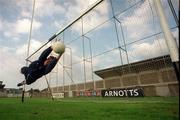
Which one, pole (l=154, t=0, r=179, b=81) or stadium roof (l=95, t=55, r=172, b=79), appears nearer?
pole (l=154, t=0, r=179, b=81)

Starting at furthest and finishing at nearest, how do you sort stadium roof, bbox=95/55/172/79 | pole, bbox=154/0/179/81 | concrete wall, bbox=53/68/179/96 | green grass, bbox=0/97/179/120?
concrete wall, bbox=53/68/179/96, stadium roof, bbox=95/55/172/79, green grass, bbox=0/97/179/120, pole, bbox=154/0/179/81

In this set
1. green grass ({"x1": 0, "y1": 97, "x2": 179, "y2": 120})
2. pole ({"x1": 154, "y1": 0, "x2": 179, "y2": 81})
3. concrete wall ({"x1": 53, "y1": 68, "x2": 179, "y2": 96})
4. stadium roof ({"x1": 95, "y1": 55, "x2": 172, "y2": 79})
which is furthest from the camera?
concrete wall ({"x1": 53, "y1": 68, "x2": 179, "y2": 96})

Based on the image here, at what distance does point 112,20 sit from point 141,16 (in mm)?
2233

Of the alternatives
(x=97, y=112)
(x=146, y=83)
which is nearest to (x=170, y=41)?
(x=97, y=112)

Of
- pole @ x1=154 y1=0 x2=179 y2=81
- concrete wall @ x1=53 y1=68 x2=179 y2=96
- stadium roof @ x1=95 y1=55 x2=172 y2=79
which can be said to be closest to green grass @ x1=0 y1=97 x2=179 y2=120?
pole @ x1=154 y1=0 x2=179 y2=81

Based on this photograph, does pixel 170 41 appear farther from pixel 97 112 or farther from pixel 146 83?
pixel 146 83

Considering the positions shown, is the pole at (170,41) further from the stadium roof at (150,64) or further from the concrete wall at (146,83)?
the concrete wall at (146,83)

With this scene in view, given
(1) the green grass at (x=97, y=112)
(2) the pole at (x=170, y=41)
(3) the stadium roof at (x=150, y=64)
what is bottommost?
(1) the green grass at (x=97, y=112)

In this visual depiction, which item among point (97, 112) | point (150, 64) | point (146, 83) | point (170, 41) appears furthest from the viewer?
point (146, 83)

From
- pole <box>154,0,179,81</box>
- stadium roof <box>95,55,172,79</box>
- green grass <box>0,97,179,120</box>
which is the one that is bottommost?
green grass <box>0,97,179,120</box>

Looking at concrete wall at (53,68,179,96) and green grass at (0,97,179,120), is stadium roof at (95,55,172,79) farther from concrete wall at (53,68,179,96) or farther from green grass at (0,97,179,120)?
green grass at (0,97,179,120)

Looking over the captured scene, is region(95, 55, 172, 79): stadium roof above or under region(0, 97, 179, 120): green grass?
above

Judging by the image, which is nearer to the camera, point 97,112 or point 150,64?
point 97,112

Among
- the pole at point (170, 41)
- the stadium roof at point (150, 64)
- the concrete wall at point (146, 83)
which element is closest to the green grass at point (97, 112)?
the pole at point (170, 41)
